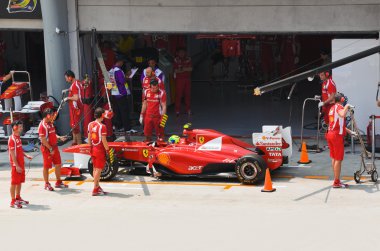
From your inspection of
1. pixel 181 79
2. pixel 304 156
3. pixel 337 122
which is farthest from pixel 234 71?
pixel 337 122

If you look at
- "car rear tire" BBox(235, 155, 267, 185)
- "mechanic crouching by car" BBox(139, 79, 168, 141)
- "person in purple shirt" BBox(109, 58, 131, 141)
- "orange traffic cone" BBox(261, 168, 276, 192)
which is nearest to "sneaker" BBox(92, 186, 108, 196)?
"car rear tire" BBox(235, 155, 267, 185)

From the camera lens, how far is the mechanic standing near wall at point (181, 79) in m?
20.6

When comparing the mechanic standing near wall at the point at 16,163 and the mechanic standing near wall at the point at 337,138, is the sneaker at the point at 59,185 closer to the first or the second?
the mechanic standing near wall at the point at 16,163

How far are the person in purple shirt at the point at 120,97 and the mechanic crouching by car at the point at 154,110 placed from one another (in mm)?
1842

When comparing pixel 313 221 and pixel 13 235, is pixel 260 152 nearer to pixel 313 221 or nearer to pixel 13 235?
pixel 313 221

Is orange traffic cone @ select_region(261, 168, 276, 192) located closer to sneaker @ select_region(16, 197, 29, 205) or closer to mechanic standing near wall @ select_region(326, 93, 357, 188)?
mechanic standing near wall @ select_region(326, 93, 357, 188)

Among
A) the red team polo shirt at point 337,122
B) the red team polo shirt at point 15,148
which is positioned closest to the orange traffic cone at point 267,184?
the red team polo shirt at point 337,122

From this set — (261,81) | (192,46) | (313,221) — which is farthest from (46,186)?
(192,46)

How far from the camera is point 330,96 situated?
1623 cm

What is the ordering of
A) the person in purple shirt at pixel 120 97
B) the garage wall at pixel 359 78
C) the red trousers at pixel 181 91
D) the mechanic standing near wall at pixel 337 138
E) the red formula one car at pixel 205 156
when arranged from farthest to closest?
the red trousers at pixel 181 91 → the person in purple shirt at pixel 120 97 → the garage wall at pixel 359 78 → the red formula one car at pixel 205 156 → the mechanic standing near wall at pixel 337 138

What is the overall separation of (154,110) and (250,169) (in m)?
3.50

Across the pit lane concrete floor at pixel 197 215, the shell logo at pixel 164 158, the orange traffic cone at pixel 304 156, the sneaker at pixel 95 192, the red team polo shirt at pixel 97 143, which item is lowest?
the pit lane concrete floor at pixel 197 215

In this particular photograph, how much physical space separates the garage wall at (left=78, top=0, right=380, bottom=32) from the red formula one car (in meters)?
4.13

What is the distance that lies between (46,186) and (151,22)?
5.68 metres
